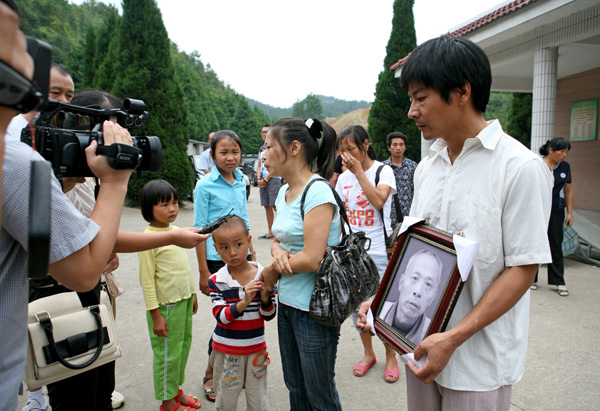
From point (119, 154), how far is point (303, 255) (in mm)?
978

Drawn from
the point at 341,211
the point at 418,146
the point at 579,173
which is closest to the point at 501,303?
the point at 341,211

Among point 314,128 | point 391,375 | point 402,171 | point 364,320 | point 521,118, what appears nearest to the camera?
point 364,320

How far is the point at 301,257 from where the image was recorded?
189cm

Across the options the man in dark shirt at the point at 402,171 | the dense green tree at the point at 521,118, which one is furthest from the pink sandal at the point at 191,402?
the dense green tree at the point at 521,118

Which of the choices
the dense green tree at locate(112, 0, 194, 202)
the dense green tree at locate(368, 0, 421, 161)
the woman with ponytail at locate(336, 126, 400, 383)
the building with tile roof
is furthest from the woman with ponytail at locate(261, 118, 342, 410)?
the dense green tree at locate(368, 0, 421, 161)

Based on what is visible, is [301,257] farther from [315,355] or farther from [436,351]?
[436,351]

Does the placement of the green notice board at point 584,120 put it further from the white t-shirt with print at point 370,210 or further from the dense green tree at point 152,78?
the dense green tree at point 152,78

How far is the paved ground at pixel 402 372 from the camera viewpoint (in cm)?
275

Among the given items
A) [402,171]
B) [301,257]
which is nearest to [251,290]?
[301,257]

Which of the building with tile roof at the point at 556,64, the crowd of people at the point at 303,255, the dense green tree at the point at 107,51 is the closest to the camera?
the crowd of people at the point at 303,255

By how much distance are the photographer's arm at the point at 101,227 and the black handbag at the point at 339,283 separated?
0.94 metres

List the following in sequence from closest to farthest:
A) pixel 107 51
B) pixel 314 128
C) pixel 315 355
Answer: pixel 315 355 < pixel 314 128 < pixel 107 51

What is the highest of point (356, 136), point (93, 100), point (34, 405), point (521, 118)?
point (521, 118)

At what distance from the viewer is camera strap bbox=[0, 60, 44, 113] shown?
1.80 feet
